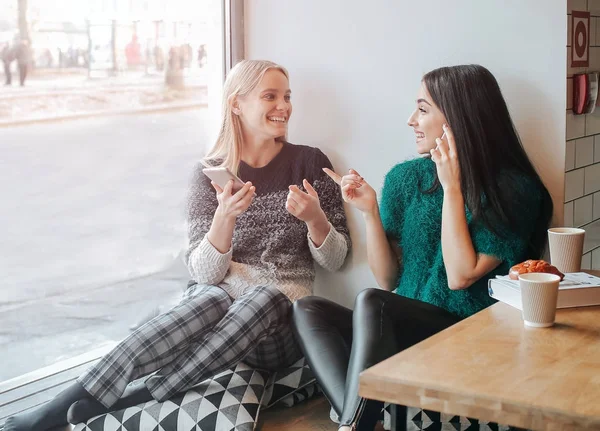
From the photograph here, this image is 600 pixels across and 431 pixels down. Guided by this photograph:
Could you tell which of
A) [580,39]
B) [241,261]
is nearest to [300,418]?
[241,261]

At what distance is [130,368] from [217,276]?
440 millimetres

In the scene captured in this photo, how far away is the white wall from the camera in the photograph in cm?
237

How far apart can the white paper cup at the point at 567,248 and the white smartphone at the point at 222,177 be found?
3.23 ft

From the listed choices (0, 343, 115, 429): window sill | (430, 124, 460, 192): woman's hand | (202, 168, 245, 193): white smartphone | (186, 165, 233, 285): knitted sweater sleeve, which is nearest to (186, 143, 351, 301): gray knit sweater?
(186, 165, 233, 285): knitted sweater sleeve

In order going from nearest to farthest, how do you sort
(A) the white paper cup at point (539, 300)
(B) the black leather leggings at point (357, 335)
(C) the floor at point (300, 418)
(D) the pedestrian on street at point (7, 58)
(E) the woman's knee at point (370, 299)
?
(A) the white paper cup at point (539, 300) < (B) the black leather leggings at point (357, 335) < (E) the woman's knee at point (370, 299) < (D) the pedestrian on street at point (7, 58) < (C) the floor at point (300, 418)

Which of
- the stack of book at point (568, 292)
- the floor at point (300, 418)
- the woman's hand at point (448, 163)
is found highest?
the woman's hand at point (448, 163)

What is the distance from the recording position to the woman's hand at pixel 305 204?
257 centimetres

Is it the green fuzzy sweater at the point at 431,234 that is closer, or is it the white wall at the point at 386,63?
the green fuzzy sweater at the point at 431,234

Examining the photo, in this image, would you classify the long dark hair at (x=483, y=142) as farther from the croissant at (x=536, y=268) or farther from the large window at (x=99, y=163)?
the large window at (x=99, y=163)

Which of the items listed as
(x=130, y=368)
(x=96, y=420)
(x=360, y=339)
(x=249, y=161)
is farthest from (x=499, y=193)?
(x=96, y=420)

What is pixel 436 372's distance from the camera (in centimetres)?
139

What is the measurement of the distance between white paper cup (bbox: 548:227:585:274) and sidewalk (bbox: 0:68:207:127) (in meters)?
1.45

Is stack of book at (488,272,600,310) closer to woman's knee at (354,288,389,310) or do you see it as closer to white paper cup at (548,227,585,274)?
white paper cup at (548,227,585,274)

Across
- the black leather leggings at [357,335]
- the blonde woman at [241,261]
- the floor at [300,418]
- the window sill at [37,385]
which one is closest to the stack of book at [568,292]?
the black leather leggings at [357,335]
